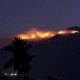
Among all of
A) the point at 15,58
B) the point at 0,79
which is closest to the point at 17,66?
the point at 15,58

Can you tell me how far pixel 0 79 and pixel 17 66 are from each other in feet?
97.2

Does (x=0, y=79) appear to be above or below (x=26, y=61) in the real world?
below

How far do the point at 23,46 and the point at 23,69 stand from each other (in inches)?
243

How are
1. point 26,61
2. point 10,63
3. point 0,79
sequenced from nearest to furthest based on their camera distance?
1. point 0,79
2. point 10,63
3. point 26,61

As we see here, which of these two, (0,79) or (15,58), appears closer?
(0,79)

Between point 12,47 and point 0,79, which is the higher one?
Result: point 12,47

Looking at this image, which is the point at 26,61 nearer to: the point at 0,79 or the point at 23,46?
the point at 23,46

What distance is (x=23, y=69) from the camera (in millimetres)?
95000

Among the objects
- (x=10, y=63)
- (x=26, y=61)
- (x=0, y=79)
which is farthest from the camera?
(x=26, y=61)

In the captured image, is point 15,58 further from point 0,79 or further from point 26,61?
point 0,79

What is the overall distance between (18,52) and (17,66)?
9.06 ft

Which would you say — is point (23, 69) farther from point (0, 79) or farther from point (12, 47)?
point (0, 79)

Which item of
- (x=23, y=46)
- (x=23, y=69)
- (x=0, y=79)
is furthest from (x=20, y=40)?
(x=0, y=79)

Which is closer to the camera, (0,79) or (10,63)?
(0,79)
